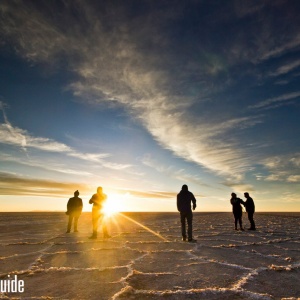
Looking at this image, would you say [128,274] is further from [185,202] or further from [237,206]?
[237,206]

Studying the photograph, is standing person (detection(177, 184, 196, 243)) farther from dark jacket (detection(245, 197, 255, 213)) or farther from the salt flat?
dark jacket (detection(245, 197, 255, 213))

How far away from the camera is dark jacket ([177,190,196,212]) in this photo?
10.5 m

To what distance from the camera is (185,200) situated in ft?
34.8

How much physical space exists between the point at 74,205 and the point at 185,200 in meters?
6.08

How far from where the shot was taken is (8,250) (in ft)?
27.8

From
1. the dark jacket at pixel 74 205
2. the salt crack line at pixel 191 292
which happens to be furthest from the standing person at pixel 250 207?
the salt crack line at pixel 191 292

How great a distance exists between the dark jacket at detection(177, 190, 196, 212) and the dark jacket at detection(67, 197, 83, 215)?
224 inches

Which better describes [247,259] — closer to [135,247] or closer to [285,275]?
[285,275]

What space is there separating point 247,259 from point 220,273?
5.66 ft

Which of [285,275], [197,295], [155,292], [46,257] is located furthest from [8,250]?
[285,275]

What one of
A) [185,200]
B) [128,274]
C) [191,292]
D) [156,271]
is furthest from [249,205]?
[191,292]

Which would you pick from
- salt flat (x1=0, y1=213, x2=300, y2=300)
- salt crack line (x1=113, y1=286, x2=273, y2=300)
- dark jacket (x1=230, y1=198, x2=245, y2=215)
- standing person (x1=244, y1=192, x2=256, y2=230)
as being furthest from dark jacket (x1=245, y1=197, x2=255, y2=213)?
salt crack line (x1=113, y1=286, x2=273, y2=300)

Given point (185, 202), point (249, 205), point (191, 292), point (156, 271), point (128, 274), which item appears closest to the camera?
point (191, 292)

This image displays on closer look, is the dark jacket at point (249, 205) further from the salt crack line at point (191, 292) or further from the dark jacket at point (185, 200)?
the salt crack line at point (191, 292)
